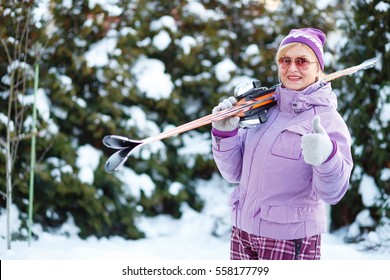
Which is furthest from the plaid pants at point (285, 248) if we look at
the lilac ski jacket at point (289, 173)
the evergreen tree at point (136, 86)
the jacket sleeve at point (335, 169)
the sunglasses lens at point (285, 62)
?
the evergreen tree at point (136, 86)

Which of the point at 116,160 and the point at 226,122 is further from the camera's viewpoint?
the point at 226,122

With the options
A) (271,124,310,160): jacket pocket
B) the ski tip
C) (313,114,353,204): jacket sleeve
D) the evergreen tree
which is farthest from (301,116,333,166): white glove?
the evergreen tree

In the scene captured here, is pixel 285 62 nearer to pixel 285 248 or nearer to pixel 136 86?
pixel 285 248

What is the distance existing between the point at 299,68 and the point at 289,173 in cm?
37

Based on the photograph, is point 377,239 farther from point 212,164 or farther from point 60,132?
point 60,132

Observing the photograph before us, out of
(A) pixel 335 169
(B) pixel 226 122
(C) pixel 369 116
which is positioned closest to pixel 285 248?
(A) pixel 335 169

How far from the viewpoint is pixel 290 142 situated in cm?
189

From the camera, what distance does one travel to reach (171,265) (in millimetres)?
2285

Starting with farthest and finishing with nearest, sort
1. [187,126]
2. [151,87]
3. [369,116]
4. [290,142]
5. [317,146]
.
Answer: [151,87]
[369,116]
[187,126]
[290,142]
[317,146]

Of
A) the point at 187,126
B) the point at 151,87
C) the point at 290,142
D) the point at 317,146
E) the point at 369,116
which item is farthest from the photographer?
the point at 151,87

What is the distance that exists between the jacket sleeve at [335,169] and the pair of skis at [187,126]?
26 centimetres

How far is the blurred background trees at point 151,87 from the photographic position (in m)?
4.04

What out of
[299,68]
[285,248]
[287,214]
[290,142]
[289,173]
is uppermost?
[299,68]

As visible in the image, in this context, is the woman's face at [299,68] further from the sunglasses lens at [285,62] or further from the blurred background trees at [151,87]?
the blurred background trees at [151,87]
